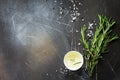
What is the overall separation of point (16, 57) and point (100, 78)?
1.85 ft

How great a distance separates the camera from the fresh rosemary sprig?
1551 millimetres

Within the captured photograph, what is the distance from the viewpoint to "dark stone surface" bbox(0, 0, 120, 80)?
1613mm

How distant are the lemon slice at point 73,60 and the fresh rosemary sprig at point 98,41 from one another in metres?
0.06

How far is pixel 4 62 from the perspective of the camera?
163cm

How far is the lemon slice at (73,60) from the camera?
1.54 m

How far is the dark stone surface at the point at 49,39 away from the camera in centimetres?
161

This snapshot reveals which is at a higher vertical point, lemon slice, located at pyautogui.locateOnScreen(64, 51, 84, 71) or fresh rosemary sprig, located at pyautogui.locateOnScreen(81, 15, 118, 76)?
fresh rosemary sprig, located at pyautogui.locateOnScreen(81, 15, 118, 76)

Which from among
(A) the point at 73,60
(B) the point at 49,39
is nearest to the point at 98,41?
(A) the point at 73,60

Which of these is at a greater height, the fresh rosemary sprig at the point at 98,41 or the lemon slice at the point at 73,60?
the fresh rosemary sprig at the point at 98,41

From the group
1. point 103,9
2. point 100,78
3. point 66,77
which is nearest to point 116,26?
point 103,9

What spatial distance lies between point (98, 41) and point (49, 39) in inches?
12.6

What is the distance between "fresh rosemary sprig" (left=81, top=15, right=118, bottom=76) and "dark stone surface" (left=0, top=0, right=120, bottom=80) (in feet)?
0.13

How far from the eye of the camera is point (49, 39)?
1.64 metres

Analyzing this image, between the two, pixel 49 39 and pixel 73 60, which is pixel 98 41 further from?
pixel 49 39
